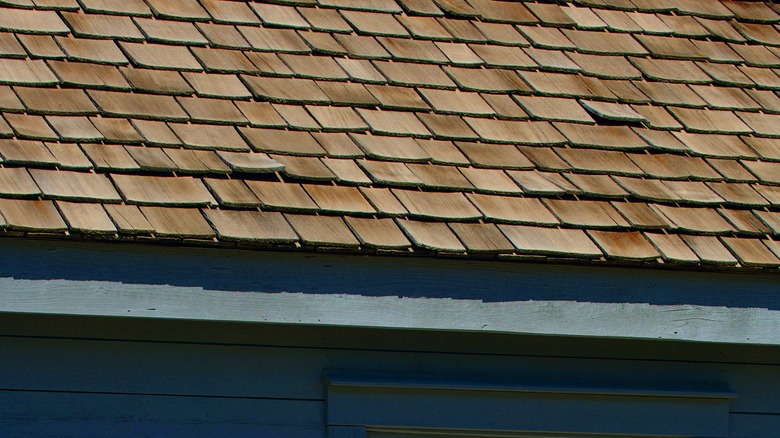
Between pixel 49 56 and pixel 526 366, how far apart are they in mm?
1826

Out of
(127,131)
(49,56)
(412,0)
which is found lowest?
(127,131)

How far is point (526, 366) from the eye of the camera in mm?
3900

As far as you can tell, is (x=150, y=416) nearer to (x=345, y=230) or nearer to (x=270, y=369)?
(x=270, y=369)

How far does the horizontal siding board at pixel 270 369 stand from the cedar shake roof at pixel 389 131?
0.44 metres

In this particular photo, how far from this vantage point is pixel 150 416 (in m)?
3.57

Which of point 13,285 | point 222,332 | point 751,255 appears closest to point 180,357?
point 222,332

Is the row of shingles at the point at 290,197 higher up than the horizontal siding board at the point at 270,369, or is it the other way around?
the row of shingles at the point at 290,197

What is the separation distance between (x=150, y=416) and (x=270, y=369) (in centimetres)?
38

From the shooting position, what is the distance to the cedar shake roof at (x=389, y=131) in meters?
3.46

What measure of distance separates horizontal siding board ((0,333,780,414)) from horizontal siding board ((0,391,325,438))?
0.09 ft

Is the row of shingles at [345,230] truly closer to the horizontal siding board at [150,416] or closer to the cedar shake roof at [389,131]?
the cedar shake roof at [389,131]

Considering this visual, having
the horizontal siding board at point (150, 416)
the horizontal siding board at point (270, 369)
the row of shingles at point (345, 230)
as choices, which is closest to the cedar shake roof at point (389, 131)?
the row of shingles at point (345, 230)

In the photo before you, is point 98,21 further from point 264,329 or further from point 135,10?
point 264,329

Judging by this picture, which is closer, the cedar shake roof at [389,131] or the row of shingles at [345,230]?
the row of shingles at [345,230]
